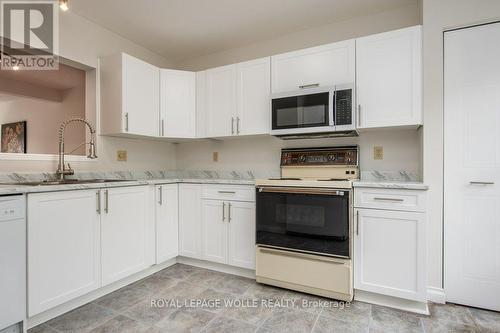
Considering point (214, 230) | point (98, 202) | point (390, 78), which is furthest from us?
point (214, 230)

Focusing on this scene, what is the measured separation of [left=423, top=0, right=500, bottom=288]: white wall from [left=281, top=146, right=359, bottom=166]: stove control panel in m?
0.59

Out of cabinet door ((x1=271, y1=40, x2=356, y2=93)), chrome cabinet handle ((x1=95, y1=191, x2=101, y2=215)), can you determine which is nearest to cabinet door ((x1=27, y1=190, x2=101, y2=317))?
chrome cabinet handle ((x1=95, y1=191, x2=101, y2=215))

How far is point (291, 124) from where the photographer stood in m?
2.47

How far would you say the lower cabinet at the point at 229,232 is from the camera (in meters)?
2.52

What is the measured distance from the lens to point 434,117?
2.07 metres

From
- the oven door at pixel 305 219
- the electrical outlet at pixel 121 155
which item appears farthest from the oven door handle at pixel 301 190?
the electrical outlet at pixel 121 155

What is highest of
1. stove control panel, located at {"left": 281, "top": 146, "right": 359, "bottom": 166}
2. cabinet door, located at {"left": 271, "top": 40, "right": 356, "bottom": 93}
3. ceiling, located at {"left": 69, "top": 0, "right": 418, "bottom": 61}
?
ceiling, located at {"left": 69, "top": 0, "right": 418, "bottom": 61}

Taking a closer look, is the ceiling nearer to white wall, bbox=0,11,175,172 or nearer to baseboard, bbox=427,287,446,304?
white wall, bbox=0,11,175,172

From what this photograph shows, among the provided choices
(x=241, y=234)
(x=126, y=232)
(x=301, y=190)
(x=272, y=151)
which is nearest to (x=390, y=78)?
(x=301, y=190)

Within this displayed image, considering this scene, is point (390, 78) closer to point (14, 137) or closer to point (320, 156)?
point (320, 156)

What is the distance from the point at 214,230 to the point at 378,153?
1747 millimetres

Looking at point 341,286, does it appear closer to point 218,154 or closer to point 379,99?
point 379,99

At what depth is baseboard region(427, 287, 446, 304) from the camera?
204 centimetres

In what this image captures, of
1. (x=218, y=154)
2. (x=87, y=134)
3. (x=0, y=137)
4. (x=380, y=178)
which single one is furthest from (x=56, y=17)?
(x=380, y=178)
